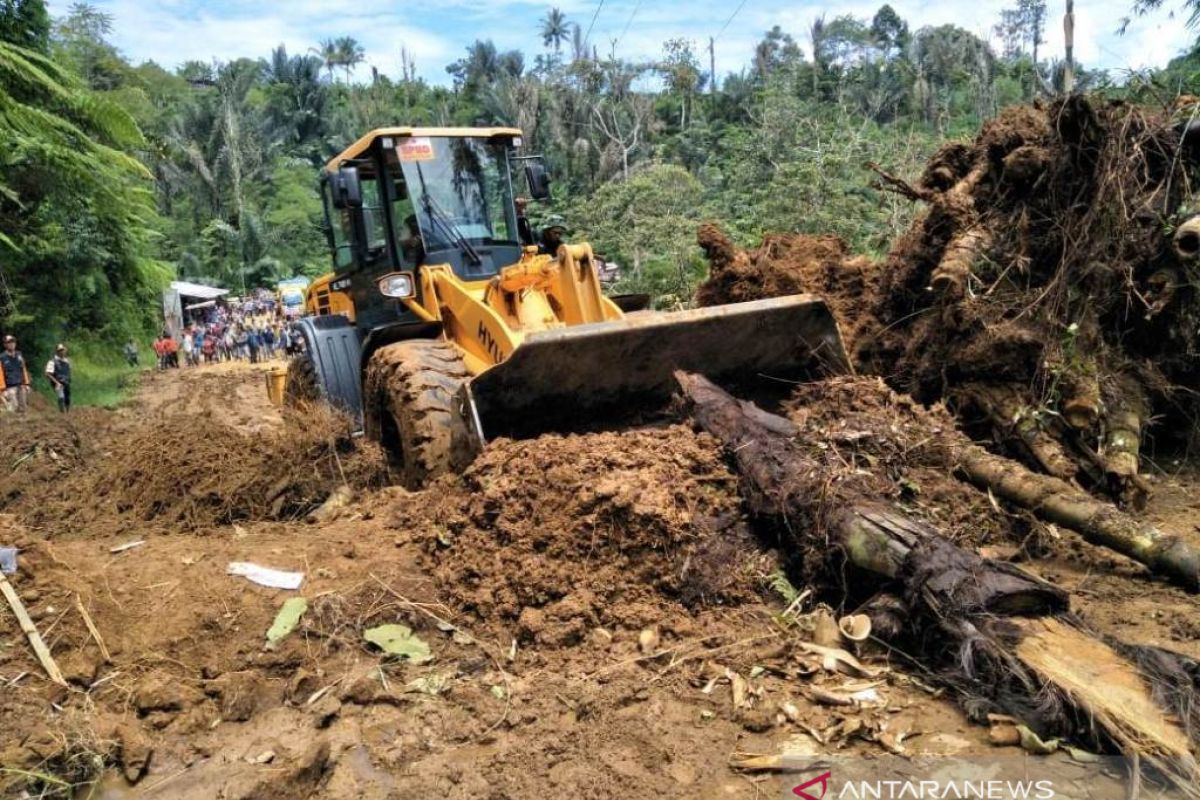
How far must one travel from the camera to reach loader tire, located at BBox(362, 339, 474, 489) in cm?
566

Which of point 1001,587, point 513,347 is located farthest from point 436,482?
point 1001,587

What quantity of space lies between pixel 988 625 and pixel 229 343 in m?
31.3

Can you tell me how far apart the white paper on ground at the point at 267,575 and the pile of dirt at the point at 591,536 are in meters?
0.69

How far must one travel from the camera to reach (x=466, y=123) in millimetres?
56469

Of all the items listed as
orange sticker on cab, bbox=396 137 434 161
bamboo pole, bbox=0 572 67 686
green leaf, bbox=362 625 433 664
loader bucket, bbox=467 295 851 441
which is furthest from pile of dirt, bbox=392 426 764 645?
orange sticker on cab, bbox=396 137 434 161

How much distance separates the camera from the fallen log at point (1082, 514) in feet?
14.2

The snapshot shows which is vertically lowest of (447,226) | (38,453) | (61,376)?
(38,453)

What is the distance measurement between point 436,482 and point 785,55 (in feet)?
188

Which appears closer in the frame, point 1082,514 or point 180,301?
point 1082,514

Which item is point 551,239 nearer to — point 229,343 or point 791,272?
point 791,272

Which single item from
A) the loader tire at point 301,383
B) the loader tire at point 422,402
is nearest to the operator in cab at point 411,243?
the loader tire at point 422,402

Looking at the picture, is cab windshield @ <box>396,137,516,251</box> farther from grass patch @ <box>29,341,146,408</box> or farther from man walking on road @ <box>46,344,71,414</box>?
grass patch @ <box>29,341,146,408</box>

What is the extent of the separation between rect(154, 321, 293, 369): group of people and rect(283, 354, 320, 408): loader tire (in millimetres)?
22264

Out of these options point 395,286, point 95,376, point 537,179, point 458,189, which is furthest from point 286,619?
point 95,376
